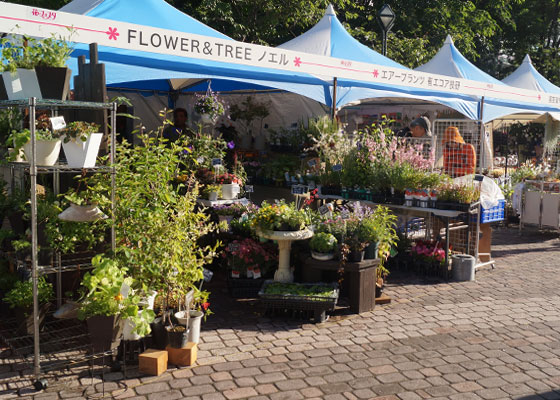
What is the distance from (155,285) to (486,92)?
21.9 ft

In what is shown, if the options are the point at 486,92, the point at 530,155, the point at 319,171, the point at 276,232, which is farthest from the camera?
the point at 530,155

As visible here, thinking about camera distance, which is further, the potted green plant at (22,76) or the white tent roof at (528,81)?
the white tent roof at (528,81)

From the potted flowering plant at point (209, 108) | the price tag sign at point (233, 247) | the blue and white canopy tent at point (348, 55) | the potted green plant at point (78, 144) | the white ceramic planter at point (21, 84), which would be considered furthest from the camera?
the blue and white canopy tent at point (348, 55)

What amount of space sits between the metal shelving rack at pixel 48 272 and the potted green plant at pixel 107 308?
0.77 ft

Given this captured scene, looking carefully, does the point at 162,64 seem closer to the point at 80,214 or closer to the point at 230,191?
the point at 230,191

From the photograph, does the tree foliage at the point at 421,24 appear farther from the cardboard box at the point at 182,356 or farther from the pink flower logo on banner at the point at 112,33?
the cardboard box at the point at 182,356

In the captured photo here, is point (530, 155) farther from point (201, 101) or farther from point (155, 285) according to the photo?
point (155, 285)

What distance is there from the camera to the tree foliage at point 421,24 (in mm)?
14188

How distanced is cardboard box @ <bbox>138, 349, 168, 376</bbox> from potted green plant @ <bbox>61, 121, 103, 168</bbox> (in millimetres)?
1337

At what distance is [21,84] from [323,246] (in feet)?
9.18

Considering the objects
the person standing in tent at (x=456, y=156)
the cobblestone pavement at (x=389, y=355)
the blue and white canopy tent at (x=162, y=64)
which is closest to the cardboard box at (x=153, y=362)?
the cobblestone pavement at (x=389, y=355)

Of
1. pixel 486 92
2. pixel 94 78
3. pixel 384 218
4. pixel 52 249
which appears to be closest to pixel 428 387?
pixel 384 218

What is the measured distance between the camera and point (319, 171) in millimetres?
7848

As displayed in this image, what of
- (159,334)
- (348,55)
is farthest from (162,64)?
(159,334)
